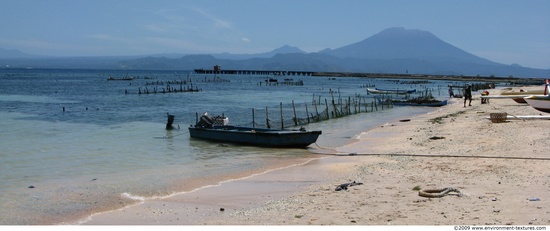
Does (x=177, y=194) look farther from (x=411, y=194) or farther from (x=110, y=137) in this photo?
(x=110, y=137)

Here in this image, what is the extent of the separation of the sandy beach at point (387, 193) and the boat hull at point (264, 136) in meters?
2.04

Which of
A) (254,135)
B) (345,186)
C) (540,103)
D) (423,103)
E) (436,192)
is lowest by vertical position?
(423,103)

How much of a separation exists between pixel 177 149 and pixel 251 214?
11.4m

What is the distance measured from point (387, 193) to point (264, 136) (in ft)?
32.9

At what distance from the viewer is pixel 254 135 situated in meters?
19.7

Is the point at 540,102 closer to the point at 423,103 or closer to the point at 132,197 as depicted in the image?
the point at 132,197

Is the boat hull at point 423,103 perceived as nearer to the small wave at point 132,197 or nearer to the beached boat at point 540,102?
the beached boat at point 540,102

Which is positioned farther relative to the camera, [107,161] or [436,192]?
[107,161]

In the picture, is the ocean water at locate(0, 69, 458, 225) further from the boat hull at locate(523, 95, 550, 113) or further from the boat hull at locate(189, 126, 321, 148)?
the boat hull at locate(523, 95, 550, 113)

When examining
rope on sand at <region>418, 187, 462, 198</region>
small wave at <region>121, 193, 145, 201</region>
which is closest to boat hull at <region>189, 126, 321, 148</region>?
small wave at <region>121, 193, 145, 201</region>

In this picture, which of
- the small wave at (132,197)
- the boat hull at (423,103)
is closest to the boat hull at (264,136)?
the small wave at (132,197)

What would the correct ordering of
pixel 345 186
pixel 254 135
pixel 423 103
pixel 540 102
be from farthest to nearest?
pixel 423 103
pixel 540 102
pixel 254 135
pixel 345 186

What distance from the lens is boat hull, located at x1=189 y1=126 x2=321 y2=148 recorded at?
18.9 m

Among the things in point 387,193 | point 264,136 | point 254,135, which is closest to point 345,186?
point 387,193
